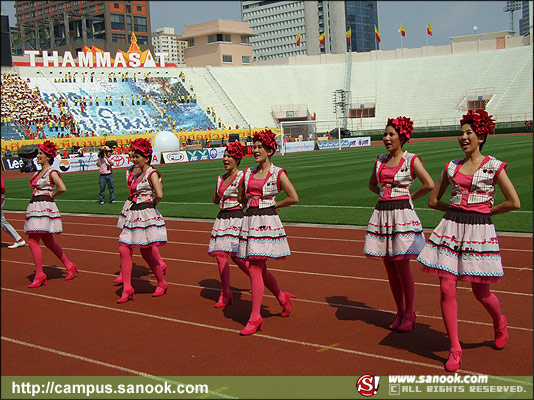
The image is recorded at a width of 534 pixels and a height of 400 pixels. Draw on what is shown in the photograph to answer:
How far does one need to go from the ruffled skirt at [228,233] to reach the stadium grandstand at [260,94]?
46185 millimetres

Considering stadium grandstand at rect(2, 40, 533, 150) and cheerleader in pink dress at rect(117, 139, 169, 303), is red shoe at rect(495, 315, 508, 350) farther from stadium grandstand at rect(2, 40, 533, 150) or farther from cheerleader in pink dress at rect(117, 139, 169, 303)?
stadium grandstand at rect(2, 40, 533, 150)

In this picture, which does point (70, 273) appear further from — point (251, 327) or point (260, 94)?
point (260, 94)

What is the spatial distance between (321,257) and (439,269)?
518 cm

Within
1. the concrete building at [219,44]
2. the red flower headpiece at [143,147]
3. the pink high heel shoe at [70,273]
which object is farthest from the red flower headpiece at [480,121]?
the concrete building at [219,44]

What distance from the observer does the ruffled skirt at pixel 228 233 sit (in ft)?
24.5

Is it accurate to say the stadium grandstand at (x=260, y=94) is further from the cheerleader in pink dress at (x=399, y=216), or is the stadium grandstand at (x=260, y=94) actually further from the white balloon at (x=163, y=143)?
the cheerleader in pink dress at (x=399, y=216)

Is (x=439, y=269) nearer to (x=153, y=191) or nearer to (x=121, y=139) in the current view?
(x=153, y=191)

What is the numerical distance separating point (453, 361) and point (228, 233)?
329 centimetres

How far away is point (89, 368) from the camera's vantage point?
5309mm

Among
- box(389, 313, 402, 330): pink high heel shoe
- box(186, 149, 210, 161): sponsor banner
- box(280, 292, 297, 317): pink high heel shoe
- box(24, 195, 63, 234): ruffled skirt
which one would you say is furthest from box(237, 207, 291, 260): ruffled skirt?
box(186, 149, 210, 161): sponsor banner

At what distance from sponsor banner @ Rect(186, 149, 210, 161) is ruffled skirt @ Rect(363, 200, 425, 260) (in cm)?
3695

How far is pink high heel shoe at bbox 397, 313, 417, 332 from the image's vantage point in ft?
20.2

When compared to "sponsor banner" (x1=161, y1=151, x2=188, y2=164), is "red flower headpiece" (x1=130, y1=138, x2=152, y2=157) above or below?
above

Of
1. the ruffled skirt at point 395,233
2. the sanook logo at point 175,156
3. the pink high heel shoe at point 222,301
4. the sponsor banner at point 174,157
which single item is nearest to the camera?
the ruffled skirt at point 395,233
